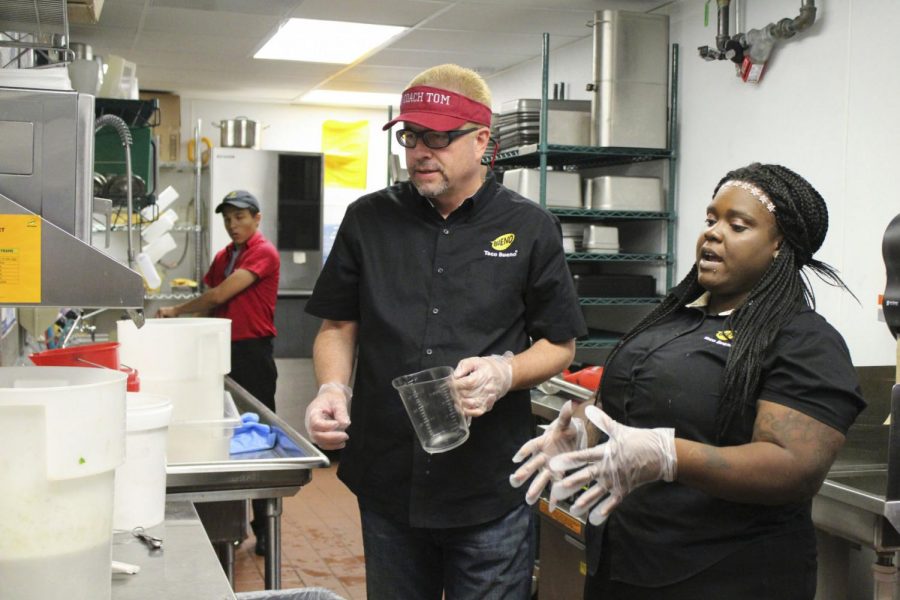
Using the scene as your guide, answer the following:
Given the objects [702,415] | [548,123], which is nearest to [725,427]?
[702,415]

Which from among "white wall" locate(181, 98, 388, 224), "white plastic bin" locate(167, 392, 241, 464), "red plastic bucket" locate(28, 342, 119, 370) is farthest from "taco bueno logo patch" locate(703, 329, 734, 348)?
"white wall" locate(181, 98, 388, 224)

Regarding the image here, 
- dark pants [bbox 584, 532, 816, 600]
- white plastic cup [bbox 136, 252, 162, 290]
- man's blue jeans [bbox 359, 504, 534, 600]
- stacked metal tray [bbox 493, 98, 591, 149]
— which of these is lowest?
man's blue jeans [bbox 359, 504, 534, 600]

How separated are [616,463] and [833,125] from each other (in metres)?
2.49

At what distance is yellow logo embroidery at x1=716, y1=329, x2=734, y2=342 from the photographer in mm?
1771

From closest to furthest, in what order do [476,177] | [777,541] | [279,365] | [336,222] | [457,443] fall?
[777,541] < [457,443] < [476,177] < [279,365] < [336,222]

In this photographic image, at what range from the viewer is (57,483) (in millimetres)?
1269

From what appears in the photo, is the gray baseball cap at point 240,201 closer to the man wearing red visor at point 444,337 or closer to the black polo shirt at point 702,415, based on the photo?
the man wearing red visor at point 444,337

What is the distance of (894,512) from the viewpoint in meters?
1.53

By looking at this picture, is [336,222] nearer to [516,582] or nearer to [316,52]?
[316,52]

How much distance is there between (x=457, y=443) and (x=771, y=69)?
105 inches

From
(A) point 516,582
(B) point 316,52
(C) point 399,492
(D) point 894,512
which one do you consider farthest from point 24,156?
(B) point 316,52

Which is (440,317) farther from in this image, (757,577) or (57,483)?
(57,483)

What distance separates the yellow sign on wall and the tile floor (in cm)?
352

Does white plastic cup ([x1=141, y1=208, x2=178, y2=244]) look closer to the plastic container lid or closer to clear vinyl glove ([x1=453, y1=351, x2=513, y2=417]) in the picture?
the plastic container lid
